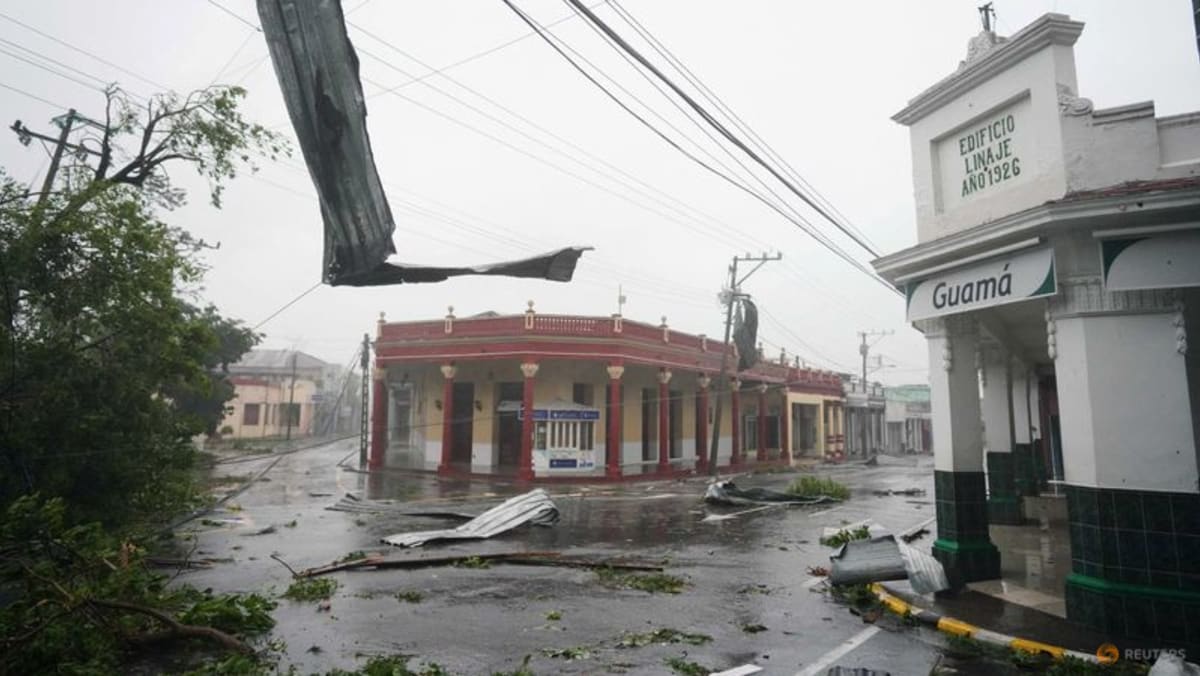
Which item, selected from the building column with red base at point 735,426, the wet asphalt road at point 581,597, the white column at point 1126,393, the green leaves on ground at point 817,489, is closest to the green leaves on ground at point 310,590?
the wet asphalt road at point 581,597

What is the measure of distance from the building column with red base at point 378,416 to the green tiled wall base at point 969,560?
25.1 meters

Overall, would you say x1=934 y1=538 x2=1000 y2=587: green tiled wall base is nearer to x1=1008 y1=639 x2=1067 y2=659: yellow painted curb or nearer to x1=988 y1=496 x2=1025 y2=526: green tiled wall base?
x1=1008 y1=639 x2=1067 y2=659: yellow painted curb

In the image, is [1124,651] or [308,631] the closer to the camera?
[1124,651]

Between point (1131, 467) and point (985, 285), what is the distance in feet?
7.54

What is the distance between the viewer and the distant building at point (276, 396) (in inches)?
2174

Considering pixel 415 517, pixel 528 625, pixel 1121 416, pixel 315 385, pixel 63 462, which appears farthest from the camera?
pixel 315 385

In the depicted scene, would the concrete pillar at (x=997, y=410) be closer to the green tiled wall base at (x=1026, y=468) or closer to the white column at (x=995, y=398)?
the white column at (x=995, y=398)

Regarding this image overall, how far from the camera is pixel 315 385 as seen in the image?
68000mm

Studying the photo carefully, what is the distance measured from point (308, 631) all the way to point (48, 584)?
2.16 m

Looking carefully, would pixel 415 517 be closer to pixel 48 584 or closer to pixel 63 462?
pixel 63 462

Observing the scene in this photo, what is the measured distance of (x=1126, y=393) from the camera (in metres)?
6.05

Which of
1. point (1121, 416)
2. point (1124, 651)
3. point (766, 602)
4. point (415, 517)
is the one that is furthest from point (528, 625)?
point (415, 517)

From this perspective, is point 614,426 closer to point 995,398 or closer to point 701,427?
point 701,427

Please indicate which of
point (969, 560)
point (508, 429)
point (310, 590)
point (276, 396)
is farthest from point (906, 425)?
point (310, 590)
